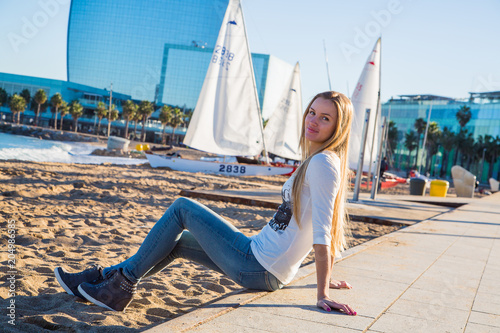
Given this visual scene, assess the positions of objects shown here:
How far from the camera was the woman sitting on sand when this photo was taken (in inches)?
111

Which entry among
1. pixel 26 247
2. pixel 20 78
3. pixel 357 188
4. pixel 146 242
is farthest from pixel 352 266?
pixel 20 78

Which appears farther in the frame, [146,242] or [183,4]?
[183,4]

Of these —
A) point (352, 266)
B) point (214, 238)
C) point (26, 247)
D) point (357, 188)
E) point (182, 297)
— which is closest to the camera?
point (214, 238)

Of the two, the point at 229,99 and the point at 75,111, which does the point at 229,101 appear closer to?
the point at 229,99

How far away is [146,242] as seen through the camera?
3.03 metres

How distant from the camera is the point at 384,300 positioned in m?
3.32

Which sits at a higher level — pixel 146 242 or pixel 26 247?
pixel 146 242

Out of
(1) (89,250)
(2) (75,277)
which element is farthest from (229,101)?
(2) (75,277)

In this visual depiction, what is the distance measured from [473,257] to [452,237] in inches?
69.7

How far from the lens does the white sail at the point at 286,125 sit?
1120 inches

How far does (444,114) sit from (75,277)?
87227 mm

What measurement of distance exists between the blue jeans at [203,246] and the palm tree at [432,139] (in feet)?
262

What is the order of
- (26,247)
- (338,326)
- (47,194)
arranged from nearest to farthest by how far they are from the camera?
(338,326) < (26,247) < (47,194)

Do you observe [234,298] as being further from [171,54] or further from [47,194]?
[171,54]
